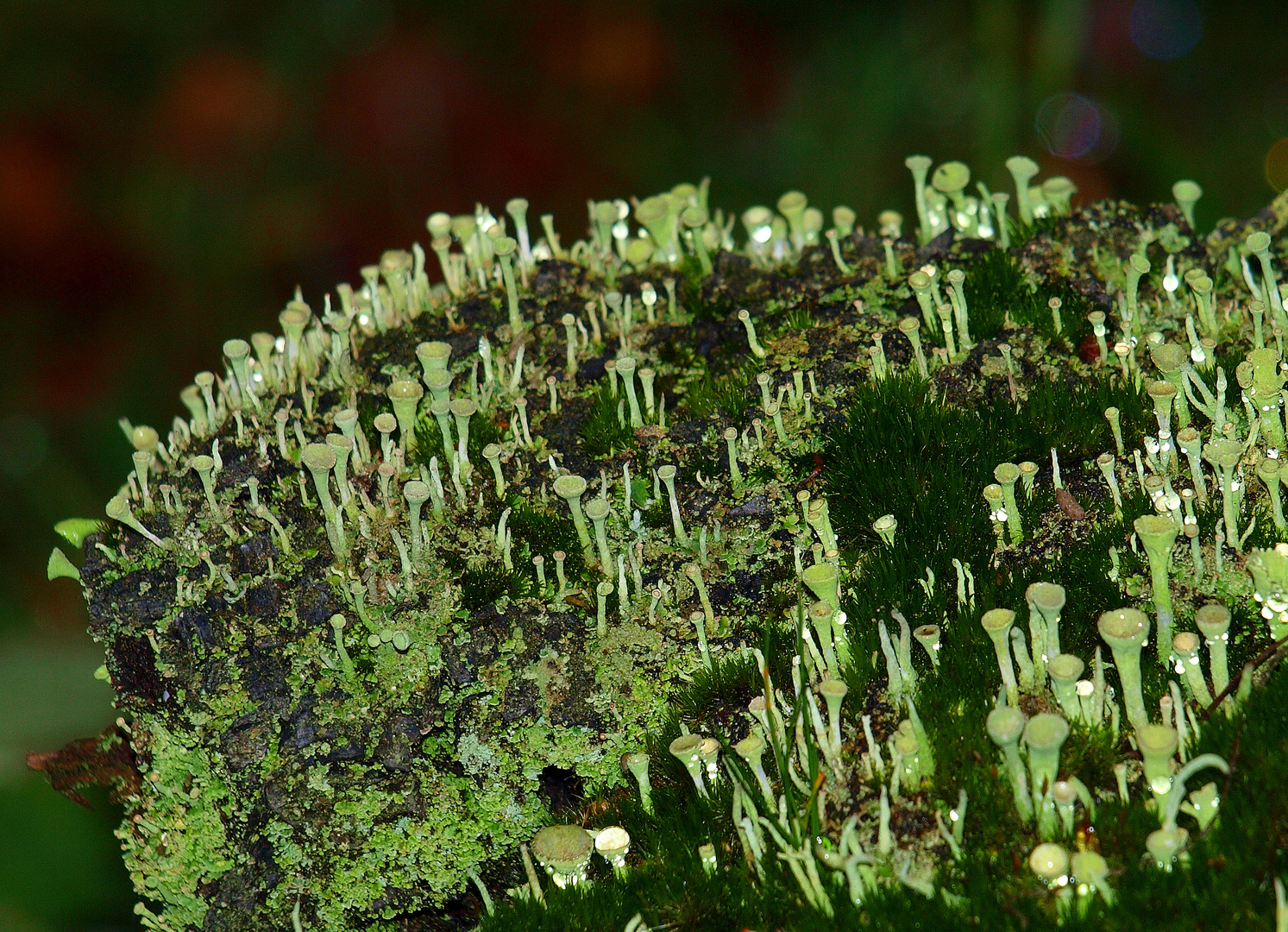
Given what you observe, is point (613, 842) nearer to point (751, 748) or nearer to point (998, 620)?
point (751, 748)

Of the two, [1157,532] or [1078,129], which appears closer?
[1157,532]

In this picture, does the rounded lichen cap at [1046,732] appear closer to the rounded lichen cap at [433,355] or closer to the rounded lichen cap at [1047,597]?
the rounded lichen cap at [1047,597]

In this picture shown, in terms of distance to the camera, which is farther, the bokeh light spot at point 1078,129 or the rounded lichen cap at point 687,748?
the bokeh light spot at point 1078,129

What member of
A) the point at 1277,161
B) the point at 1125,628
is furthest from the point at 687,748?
the point at 1277,161

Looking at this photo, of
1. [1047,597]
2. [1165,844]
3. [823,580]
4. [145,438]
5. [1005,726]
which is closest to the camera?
[1165,844]

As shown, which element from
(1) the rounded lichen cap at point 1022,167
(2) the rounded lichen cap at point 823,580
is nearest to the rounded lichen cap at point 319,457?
(2) the rounded lichen cap at point 823,580

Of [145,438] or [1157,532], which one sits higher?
[145,438]

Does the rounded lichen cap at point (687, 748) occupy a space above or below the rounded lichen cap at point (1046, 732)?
above

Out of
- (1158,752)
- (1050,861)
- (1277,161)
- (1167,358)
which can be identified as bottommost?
(1050,861)
